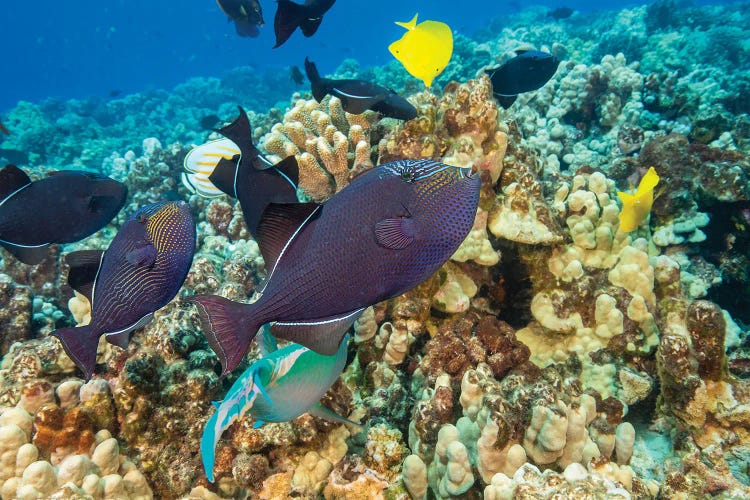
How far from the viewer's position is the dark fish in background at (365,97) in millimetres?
2990

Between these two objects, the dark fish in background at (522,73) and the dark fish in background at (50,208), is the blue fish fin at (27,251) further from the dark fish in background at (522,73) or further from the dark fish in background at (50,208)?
the dark fish in background at (522,73)

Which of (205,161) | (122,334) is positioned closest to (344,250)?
(122,334)

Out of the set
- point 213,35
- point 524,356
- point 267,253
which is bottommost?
point 524,356

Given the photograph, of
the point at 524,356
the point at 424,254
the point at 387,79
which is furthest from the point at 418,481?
the point at 387,79

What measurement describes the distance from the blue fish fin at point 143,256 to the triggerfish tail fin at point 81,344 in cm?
33

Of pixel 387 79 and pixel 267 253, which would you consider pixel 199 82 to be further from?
pixel 267 253

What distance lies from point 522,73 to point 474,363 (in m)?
3.37

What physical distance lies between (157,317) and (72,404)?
65 cm

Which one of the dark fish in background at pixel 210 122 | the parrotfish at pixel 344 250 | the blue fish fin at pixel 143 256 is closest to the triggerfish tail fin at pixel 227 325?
the parrotfish at pixel 344 250

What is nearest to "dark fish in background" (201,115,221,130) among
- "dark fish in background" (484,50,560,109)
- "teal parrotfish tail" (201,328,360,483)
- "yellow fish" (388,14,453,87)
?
"yellow fish" (388,14,453,87)

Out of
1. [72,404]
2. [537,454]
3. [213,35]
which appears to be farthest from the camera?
[213,35]

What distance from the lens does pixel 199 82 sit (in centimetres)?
3312

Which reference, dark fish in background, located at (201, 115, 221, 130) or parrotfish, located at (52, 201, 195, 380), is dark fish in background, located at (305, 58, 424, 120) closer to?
parrotfish, located at (52, 201, 195, 380)

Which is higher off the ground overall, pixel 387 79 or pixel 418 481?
pixel 387 79
